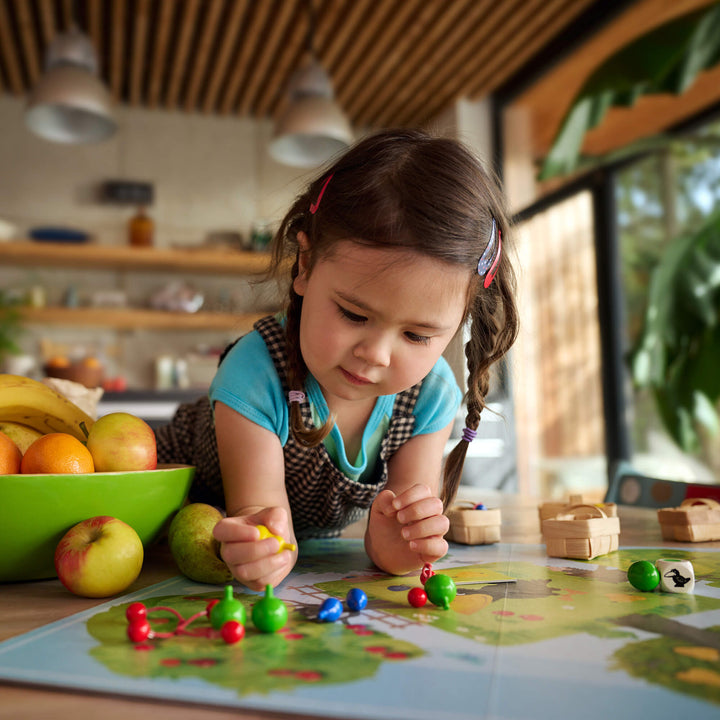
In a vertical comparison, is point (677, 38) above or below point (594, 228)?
above

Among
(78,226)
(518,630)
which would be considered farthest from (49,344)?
(518,630)

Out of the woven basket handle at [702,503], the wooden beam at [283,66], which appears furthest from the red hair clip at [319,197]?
the wooden beam at [283,66]

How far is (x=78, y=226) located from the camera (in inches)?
169

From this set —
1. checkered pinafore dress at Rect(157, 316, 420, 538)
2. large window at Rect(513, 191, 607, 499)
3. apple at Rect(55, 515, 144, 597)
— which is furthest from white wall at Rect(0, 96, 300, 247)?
apple at Rect(55, 515, 144, 597)

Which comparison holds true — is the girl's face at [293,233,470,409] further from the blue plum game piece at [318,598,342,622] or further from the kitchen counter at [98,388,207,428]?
the kitchen counter at [98,388,207,428]

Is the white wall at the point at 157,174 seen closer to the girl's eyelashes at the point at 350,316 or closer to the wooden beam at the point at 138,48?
the wooden beam at the point at 138,48

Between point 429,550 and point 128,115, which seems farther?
point 128,115

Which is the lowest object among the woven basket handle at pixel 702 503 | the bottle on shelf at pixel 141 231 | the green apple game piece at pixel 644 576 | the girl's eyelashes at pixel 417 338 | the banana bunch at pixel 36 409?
the green apple game piece at pixel 644 576

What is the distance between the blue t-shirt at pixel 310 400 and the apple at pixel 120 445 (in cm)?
13

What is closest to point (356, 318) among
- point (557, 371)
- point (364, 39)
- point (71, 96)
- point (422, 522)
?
point (422, 522)

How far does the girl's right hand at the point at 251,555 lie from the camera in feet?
2.05

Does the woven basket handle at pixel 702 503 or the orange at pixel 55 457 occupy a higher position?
the orange at pixel 55 457

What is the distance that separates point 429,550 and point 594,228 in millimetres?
2707

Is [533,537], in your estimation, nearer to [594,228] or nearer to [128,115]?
[594,228]
